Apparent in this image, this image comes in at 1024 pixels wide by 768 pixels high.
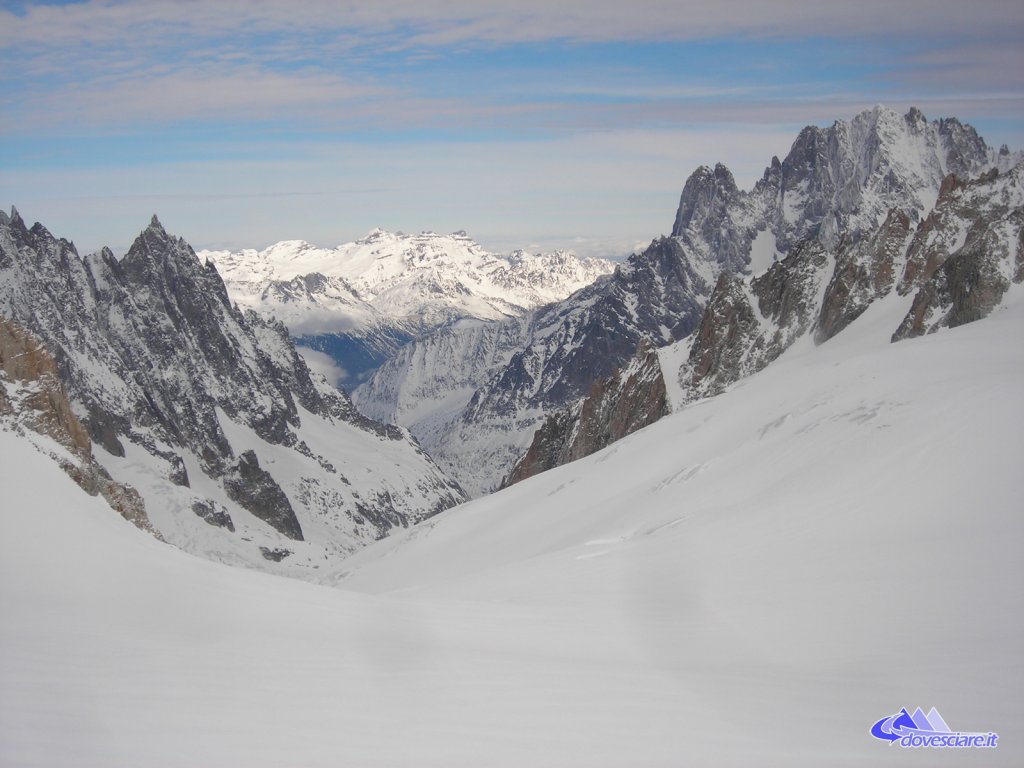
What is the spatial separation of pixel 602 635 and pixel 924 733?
5.99m

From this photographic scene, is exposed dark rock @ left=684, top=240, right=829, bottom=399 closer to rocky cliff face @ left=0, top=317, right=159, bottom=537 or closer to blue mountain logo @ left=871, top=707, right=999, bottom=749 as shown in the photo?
rocky cliff face @ left=0, top=317, right=159, bottom=537

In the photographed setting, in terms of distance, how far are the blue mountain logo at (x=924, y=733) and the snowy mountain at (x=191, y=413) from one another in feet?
194

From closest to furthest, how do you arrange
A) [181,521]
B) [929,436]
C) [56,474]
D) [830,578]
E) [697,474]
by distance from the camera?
[830,578] → [56,474] → [929,436] → [697,474] → [181,521]

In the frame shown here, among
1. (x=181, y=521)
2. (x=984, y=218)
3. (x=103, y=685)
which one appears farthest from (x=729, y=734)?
(x=181, y=521)

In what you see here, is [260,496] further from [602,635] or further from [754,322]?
[602,635]

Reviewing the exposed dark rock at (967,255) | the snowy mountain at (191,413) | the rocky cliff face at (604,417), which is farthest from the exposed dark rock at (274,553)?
the exposed dark rock at (967,255)

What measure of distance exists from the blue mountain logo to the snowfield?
0.19m

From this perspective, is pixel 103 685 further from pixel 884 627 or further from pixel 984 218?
pixel 984 218

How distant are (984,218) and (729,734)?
64.6 metres

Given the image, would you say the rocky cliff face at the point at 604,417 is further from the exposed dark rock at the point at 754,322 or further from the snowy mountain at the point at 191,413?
the snowy mountain at the point at 191,413

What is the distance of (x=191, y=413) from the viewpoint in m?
139

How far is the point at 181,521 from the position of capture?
94.2 m

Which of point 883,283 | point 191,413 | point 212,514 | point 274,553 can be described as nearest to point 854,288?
point 883,283

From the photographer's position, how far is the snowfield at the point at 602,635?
Answer: 9.94 metres
